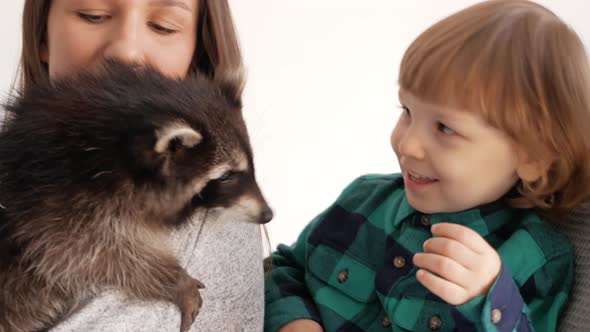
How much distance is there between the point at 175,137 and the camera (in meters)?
1.19

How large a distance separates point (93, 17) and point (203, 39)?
28 centimetres

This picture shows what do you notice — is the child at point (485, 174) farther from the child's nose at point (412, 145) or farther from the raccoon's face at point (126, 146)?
the raccoon's face at point (126, 146)

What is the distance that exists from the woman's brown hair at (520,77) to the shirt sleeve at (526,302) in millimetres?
178

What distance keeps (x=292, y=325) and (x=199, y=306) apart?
282 mm

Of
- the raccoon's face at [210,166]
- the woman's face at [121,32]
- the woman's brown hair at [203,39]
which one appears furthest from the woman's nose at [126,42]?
the raccoon's face at [210,166]

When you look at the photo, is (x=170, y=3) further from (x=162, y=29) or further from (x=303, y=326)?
(x=303, y=326)

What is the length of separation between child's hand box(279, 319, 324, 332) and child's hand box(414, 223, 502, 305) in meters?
0.39

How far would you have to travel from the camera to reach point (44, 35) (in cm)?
172

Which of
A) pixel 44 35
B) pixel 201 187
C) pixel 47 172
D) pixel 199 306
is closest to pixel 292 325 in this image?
pixel 199 306

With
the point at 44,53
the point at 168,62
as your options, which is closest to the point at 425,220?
the point at 168,62

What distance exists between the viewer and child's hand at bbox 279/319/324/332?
148 cm

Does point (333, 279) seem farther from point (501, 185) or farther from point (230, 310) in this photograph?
point (501, 185)

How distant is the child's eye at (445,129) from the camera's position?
127cm

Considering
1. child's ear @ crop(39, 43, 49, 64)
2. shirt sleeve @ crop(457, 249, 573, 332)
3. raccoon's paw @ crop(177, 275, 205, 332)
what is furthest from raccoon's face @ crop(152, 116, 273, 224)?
child's ear @ crop(39, 43, 49, 64)
